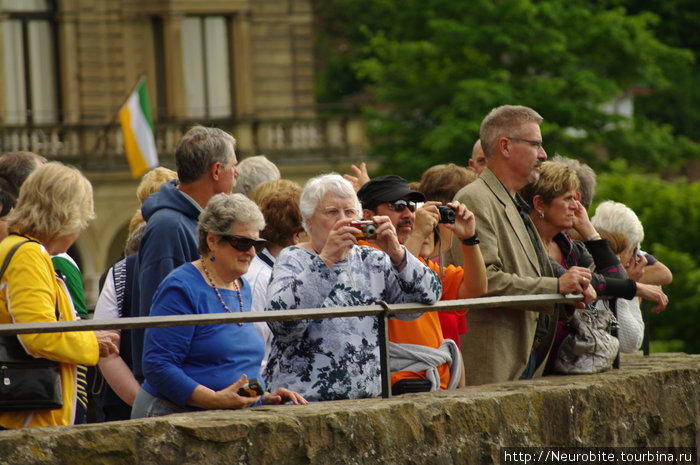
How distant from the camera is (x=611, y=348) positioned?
701 cm

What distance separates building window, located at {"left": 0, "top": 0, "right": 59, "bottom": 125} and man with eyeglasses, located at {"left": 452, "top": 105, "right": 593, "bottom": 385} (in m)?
20.7

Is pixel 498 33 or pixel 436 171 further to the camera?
pixel 498 33

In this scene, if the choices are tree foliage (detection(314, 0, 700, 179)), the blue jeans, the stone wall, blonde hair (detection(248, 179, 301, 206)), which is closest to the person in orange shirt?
the stone wall

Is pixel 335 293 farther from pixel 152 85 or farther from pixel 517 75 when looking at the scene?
pixel 517 75

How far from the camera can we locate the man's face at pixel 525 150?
7000 millimetres

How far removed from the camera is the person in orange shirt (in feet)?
20.0

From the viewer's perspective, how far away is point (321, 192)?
5.93 meters

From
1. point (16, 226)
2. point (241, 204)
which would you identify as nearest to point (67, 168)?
point (16, 226)

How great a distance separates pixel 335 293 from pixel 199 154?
1220 mm

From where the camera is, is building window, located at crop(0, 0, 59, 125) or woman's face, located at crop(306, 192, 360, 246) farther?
building window, located at crop(0, 0, 59, 125)

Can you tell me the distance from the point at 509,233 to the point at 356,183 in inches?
43.1

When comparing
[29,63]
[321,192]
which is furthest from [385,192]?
[29,63]

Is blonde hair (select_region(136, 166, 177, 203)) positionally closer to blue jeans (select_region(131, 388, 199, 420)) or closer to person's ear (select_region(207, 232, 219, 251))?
person's ear (select_region(207, 232, 219, 251))

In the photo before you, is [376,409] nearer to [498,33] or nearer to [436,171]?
[436,171]
